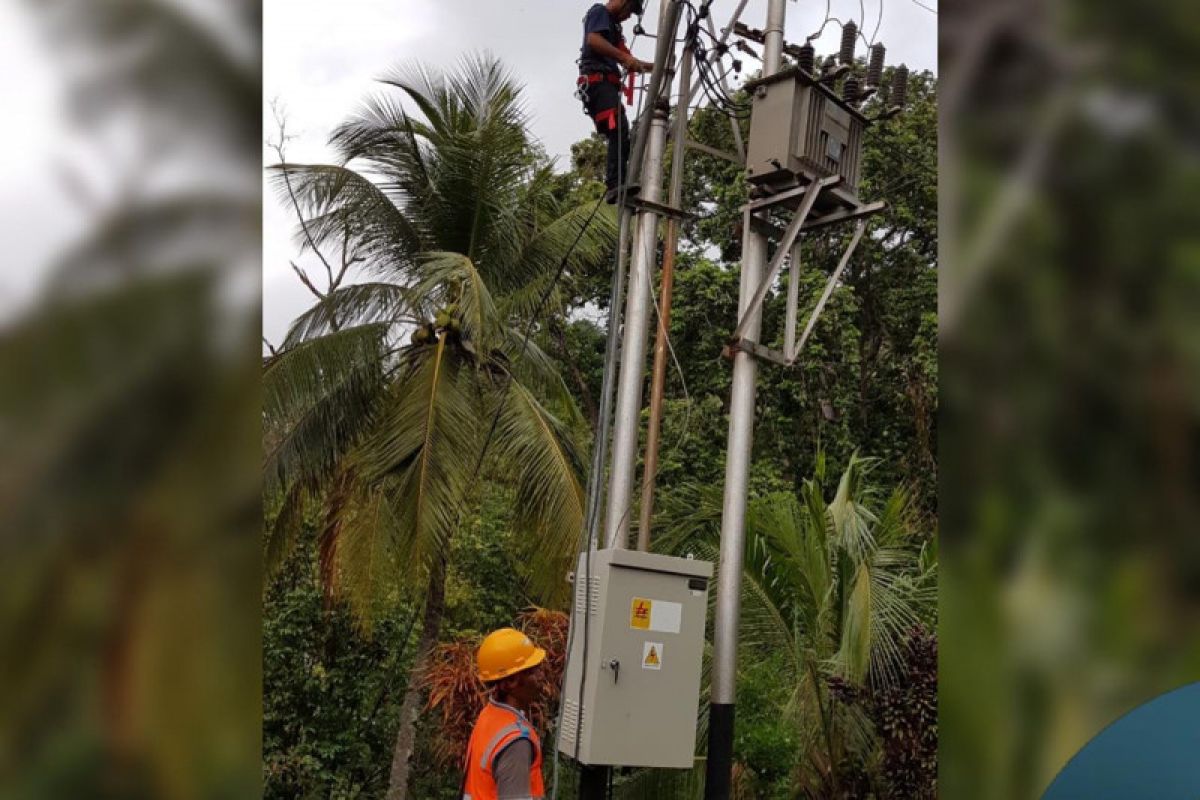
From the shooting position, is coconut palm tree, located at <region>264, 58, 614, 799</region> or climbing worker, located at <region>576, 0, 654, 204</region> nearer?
climbing worker, located at <region>576, 0, 654, 204</region>

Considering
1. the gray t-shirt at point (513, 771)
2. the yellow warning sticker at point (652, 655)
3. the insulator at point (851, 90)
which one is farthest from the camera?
the insulator at point (851, 90)

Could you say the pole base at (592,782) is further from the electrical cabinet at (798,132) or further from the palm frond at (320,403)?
the palm frond at (320,403)

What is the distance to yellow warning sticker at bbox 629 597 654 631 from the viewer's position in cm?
472

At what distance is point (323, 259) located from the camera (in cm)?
1591

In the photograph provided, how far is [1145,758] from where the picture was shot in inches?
41.6

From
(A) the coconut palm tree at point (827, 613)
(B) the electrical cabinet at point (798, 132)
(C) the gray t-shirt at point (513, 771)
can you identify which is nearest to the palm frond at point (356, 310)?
(A) the coconut palm tree at point (827, 613)

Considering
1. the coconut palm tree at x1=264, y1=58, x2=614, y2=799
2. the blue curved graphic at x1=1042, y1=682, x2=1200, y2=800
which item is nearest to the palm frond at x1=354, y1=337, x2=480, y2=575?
the coconut palm tree at x1=264, y1=58, x2=614, y2=799

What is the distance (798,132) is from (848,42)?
63 cm

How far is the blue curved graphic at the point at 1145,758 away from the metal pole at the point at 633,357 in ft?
13.1

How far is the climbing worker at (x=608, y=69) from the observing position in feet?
19.4

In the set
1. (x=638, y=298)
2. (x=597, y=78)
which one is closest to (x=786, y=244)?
(x=638, y=298)

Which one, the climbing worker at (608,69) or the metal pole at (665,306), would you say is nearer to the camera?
the metal pole at (665,306)

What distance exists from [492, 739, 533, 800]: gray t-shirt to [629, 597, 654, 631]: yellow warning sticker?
0.95 m

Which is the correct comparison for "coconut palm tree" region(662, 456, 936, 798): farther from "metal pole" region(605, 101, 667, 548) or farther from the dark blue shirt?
the dark blue shirt
